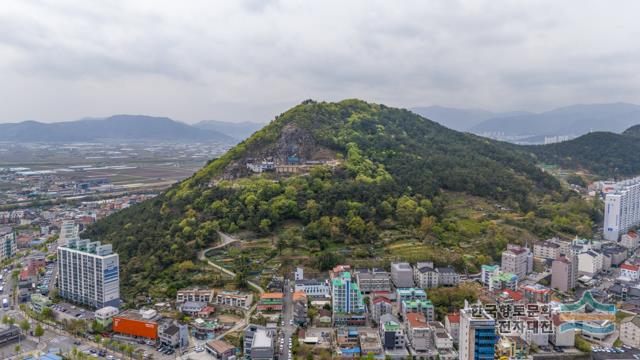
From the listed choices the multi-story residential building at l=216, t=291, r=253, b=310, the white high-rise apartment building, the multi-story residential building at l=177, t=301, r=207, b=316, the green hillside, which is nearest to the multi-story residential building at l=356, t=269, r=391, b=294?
the multi-story residential building at l=216, t=291, r=253, b=310

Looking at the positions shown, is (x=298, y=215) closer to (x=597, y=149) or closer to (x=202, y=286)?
(x=202, y=286)

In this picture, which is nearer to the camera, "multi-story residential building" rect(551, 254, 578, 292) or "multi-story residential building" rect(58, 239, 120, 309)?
"multi-story residential building" rect(58, 239, 120, 309)

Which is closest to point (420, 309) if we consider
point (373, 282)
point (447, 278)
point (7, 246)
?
point (373, 282)

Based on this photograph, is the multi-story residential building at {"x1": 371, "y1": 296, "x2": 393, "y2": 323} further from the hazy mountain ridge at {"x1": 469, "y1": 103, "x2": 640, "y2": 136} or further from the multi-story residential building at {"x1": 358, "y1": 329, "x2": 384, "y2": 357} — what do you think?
the hazy mountain ridge at {"x1": 469, "y1": 103, "x2": 640, "y2": 136}

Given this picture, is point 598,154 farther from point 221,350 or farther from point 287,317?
point 221,350

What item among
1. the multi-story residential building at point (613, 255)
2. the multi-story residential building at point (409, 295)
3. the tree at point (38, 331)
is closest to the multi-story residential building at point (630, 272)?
the multi-story residential building at point (613, 255)

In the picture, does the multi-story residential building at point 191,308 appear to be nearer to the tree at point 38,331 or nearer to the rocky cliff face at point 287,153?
the tree at point 38,331

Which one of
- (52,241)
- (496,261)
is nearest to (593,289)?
(496,261)
